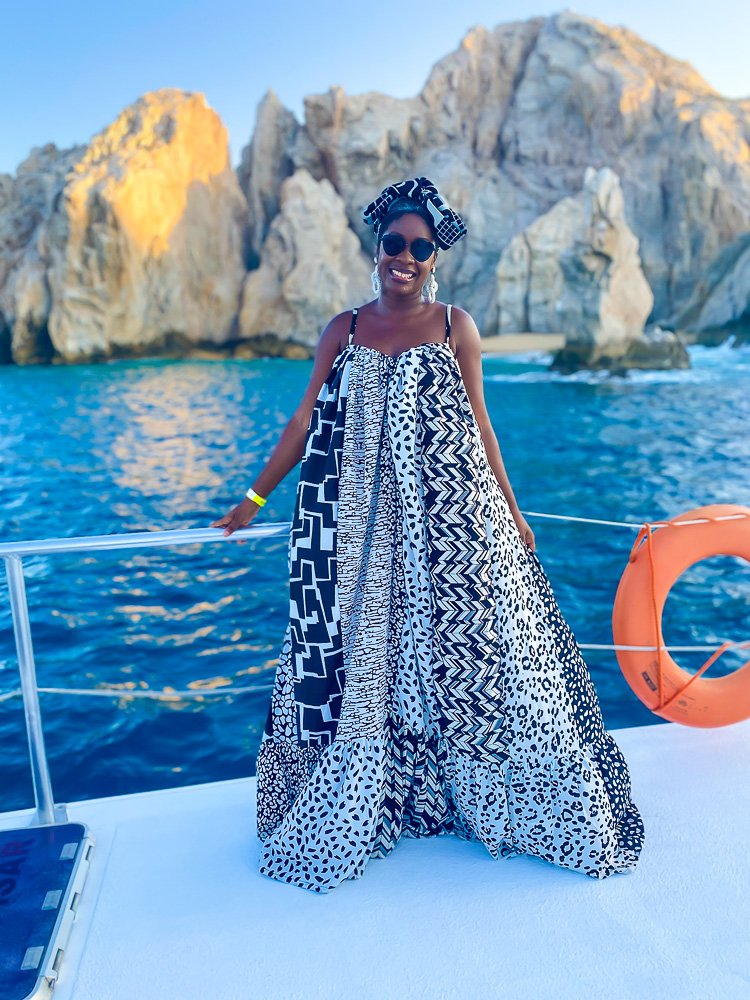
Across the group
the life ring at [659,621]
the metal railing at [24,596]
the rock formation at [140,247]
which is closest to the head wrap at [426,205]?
the metal railing at [24,596]

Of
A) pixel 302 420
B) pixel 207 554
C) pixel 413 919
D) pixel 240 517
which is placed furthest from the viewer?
pixel 207 554

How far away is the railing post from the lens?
1724 mm

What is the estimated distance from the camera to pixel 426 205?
169 cm

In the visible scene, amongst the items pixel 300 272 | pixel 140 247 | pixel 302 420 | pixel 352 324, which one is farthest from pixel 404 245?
pixel 140 247

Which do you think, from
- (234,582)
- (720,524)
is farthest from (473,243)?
(720,524)

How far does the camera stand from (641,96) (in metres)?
46.9

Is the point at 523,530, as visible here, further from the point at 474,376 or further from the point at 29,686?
the point at 29,686

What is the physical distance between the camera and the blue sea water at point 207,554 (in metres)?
4.39

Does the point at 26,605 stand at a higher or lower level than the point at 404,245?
lower

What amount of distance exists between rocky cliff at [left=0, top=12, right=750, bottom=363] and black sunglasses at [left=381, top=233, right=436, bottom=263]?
3834 cm

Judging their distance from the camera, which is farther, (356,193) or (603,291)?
(356,193)

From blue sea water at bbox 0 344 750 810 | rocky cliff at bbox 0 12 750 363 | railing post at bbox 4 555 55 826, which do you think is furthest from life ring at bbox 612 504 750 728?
rocky cliff at bbox 0 12 750 363

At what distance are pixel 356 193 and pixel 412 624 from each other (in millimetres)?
49650

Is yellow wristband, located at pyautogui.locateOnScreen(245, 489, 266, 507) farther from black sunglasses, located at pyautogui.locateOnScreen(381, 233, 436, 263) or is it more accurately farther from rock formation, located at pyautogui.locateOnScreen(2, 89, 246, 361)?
rock formation, located at pyautogui.locateOnScreen(2, 89, 246, 361)
